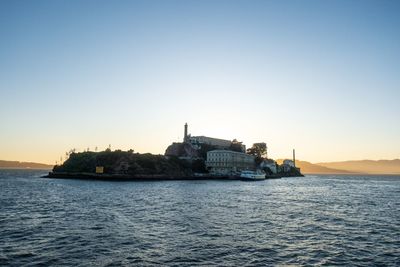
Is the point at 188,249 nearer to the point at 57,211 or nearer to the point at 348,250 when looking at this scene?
Result: the point at 348,250

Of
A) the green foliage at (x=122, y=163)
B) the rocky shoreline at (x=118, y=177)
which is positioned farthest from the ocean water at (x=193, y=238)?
the green foliage at (x=122, y=163)

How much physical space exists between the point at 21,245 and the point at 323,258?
23765 millimetres

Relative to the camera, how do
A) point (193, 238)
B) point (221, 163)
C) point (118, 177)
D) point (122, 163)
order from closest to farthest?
point (193, 238) → point (118, 177) → point (122, 163) → point (221, 163)

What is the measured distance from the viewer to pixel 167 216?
4344 cm

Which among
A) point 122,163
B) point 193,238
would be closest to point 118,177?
point 122,163

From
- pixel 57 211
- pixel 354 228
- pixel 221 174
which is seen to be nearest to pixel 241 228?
pixel 354 228

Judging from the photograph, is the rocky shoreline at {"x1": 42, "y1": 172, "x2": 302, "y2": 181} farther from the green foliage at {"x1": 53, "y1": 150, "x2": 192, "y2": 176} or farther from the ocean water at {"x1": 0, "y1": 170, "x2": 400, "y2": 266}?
the ocean water at {"x1": 0, "y1": 170, "x2": 400, "y2": 266}

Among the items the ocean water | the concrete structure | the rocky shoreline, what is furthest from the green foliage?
the ocean water

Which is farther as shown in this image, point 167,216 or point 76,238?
point 167,216

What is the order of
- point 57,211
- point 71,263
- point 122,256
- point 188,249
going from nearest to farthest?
point 71,263 < point 122,256 < point 188,249 < point 57,211

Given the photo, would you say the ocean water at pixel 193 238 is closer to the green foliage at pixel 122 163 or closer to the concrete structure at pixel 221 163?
the green foliage at pixel 122 163

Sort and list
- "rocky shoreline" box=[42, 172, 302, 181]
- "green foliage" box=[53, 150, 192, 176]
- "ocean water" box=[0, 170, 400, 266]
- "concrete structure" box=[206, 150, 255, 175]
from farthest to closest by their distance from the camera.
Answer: "concrete structure" box=[206, 150, 255, 175] → "green foliage" box=[53, 150, 192, 176] → "rocky shoreline" box=[42, 172, 302, 181] → "ocean water" box=[0, 170, 400, 266]

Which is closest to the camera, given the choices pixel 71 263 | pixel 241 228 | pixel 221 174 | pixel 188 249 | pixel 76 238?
pixel 71 263

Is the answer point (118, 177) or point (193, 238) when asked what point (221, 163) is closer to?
point (118, 177)
